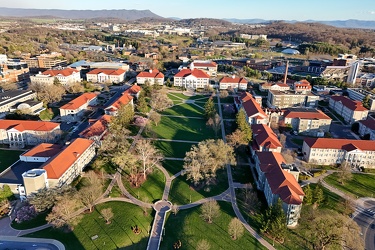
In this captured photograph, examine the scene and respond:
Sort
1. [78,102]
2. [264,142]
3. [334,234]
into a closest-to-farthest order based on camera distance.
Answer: [334,234], [264,142], [78,102]

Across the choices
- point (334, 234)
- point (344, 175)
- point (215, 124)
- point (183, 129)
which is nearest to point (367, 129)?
point (344, 175)

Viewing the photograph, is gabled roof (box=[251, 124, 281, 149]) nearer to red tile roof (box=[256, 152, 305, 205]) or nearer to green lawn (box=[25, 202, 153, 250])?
red tile roof (box=[256, 152, 305, 205])

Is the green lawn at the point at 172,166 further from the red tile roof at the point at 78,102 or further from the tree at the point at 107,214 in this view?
the red tile roof at the point at 78,102

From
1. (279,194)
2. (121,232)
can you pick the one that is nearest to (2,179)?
(121,232)

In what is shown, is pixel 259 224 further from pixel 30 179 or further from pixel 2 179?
pixel 2 179

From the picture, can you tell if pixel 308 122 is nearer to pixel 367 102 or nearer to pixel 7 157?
pixel 367 102

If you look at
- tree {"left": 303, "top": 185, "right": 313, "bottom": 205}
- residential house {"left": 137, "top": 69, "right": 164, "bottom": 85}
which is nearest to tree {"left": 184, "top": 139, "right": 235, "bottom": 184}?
tree {"left": 303, "top": 185, "right": 313, "bottom": 205}
